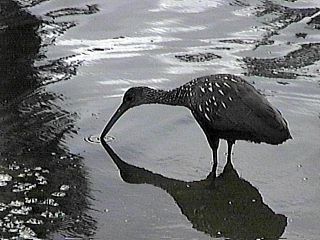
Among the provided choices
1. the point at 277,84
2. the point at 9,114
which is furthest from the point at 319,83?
the point at 9,114

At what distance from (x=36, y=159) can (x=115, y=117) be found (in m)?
0.74

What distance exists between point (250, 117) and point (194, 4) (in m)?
5.15

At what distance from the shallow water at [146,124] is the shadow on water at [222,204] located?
0.01m

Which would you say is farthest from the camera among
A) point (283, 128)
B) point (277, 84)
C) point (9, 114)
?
point (277, 84)

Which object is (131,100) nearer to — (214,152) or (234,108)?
(214,152)

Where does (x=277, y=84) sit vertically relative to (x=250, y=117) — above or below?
below

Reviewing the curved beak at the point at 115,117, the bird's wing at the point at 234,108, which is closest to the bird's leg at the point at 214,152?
the bird's wing at the point at 234,108

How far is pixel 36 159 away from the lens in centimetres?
668

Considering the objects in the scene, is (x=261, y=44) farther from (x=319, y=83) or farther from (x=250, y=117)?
(x=250, y=117)

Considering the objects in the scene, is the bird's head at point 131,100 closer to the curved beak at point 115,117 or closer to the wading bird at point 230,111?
the curved beak at point 115,117

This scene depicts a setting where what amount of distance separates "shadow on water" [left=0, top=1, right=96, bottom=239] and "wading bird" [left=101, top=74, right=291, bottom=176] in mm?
933

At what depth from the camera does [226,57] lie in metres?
9.03

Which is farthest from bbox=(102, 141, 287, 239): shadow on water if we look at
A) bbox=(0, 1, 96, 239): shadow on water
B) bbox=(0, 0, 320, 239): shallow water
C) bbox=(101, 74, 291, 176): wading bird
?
bbox=(0, 1, 96, 239): shadow on water

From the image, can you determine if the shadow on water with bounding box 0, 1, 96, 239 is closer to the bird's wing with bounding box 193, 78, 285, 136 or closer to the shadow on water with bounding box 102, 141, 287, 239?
the shadow on water with bounding box 102, 141, 287, 239
